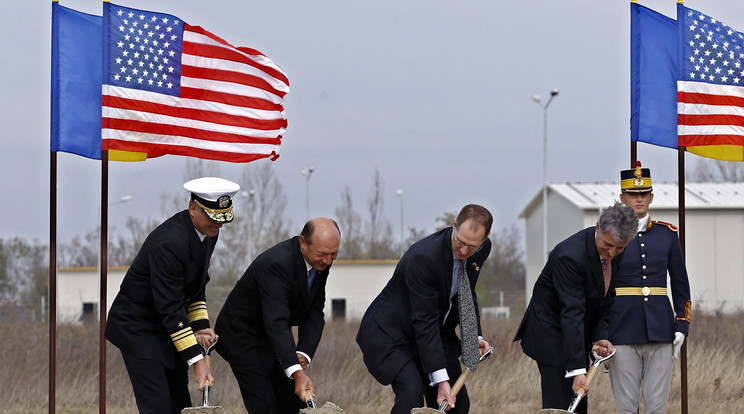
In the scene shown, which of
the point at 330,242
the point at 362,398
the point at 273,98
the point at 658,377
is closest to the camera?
the point at 330,242

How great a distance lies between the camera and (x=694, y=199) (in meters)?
39.9

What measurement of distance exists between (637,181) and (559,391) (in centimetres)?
154

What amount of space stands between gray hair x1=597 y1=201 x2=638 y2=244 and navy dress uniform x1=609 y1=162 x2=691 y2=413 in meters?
0.97

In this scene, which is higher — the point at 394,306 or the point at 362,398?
the point at 394,306

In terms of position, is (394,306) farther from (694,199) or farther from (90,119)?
(694,199)

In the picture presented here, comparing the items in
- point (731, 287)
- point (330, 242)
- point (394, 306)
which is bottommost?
point (731, 287)

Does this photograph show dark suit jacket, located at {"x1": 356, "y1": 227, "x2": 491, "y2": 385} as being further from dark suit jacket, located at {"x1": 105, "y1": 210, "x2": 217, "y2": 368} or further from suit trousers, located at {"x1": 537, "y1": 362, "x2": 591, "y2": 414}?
dark suit jacket, located at {"x1": 105, "y1": 210, "x2": 217, "y2": 368}

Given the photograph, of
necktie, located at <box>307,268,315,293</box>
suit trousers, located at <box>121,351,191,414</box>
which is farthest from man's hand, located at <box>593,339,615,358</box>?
suit trousers, located at <box>121,351,191,414</box>

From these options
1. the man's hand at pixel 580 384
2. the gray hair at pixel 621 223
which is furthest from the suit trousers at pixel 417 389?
the gray hair at pixel 621 223

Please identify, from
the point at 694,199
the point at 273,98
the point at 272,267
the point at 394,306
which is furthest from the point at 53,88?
the point at 694,199

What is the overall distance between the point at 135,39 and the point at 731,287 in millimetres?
35445

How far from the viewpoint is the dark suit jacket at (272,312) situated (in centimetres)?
621

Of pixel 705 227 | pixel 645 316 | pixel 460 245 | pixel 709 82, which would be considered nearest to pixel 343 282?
pixel 705 227

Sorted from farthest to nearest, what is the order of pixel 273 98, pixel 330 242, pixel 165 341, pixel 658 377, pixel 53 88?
pixel 273 98, pixel 53 88, pixel 658 377, pixel 165 341, pixel 330 242
